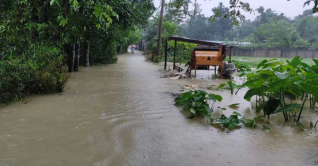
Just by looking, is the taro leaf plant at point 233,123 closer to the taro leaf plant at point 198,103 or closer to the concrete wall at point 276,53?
the taro leaf plant at point 198,103

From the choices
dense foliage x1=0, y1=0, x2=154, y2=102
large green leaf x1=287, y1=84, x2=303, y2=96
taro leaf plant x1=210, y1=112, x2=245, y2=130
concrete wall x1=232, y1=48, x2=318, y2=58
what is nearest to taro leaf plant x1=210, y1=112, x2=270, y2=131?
taro leaf plant x1=210, y1=112, x2=245, y2=130

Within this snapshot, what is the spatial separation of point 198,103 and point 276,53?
29959mm

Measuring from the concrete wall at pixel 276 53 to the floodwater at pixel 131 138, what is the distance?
28.5m

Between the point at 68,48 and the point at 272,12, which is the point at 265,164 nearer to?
the point at 68,48

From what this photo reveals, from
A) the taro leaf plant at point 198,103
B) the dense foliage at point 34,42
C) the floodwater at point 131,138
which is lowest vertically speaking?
the floodwater at point 131,138

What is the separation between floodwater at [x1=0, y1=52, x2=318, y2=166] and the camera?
9.89 feet

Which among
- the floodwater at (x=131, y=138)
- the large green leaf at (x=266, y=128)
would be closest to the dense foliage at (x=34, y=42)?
A: the floodwater at (x=131, y=138)

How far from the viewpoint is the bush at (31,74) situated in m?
5.14

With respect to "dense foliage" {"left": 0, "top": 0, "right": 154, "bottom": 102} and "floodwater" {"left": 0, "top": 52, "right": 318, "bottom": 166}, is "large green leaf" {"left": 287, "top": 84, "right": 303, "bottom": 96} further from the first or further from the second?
"dense foliage" {"left": 0, "top": 0, "right": 154, "bottom": 102}

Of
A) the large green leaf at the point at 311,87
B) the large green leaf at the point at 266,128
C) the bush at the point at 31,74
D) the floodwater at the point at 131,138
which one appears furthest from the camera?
the bush at the point at 31,74

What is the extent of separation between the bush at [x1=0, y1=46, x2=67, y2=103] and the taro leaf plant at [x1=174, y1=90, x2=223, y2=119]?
3055 millimetres

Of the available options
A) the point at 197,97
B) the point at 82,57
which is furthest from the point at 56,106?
the point at 82,57

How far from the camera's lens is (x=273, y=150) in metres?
3.41

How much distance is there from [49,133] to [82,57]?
11.4 meters
